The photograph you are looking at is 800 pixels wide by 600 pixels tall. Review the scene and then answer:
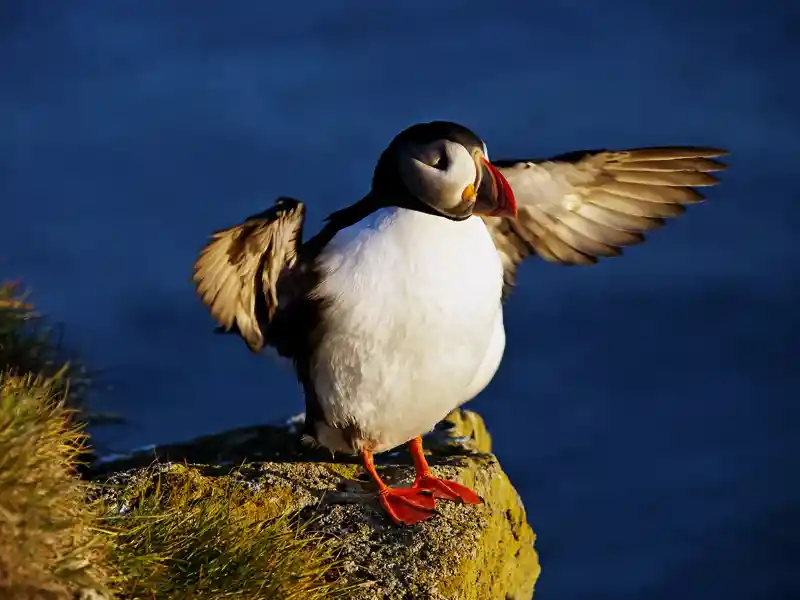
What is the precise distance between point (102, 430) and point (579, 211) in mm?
2591

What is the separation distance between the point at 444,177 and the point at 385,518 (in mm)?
1242

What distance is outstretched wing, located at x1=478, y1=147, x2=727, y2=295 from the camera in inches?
225

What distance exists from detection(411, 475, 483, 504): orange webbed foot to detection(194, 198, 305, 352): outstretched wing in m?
0.84

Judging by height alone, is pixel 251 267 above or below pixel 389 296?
above

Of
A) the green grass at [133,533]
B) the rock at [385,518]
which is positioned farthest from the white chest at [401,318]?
the green grass at [133,533]

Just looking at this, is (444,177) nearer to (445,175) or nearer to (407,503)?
(445,175)

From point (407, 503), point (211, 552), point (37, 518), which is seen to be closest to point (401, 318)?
point (407, 503)

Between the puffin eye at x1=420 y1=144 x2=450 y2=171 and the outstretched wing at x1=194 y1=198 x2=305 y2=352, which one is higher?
the puffin eye at x1=420 y1=144 x2=450 y2=171

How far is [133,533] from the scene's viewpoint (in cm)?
404

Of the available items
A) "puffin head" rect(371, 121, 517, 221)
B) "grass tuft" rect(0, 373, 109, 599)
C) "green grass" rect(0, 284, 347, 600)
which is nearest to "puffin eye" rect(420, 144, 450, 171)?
"puffin head" rect(371, 121, 517, 221)

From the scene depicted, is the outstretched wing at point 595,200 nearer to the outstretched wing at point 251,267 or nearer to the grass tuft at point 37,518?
the outstretched wing at point 251,267

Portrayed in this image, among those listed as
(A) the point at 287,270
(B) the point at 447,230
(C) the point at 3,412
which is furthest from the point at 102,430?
(C) the point at 3,412

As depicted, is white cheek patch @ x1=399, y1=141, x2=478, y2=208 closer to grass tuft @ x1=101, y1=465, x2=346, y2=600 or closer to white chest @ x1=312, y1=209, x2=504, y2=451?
white chest @ x1=312, y1=209, x2=504, y2=451

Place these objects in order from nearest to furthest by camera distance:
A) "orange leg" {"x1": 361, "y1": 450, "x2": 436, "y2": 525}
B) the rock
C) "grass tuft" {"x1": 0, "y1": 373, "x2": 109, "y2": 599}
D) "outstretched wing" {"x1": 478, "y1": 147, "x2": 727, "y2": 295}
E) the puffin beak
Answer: "grass tuft" {"x1": 0, "y1": 373, "x2": 109, "y2": 599}
the rock
"orange leg" {"x1": 361, "y1": 450, "x2": 436, "y2": 525}
the puffin beak
"outstretched wing" {"x1": 478, "y1": 147, "x2": 727, "y2": 295}
